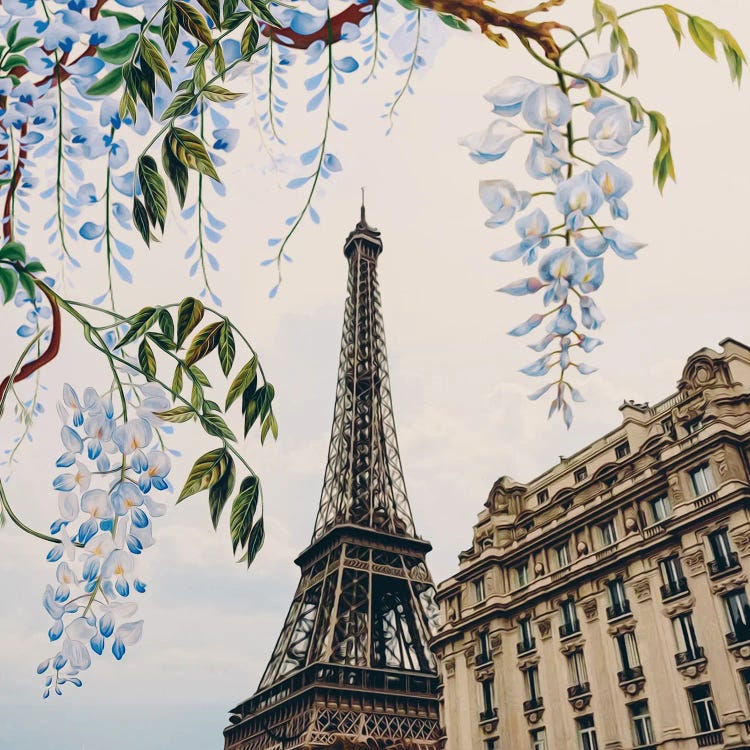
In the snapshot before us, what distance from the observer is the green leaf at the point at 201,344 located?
262cm

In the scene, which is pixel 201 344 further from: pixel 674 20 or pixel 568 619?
pixel 568 619

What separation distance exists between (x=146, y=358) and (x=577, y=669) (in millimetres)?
33767

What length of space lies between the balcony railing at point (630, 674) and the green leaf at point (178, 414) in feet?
101

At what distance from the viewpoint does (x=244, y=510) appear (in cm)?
250

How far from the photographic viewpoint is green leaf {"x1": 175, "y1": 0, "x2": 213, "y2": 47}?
2.45 m

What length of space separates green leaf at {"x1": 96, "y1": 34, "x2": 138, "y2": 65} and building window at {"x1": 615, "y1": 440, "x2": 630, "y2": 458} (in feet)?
124

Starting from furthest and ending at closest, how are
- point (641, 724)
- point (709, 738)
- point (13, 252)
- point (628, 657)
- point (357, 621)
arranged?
point (357, 621) → point (628, 657) → point (641, 724) → point (709, 738) → point (13, 252)

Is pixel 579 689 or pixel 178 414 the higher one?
pixel 579 689

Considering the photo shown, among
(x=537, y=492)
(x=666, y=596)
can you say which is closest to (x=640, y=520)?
(x=666, y=596)

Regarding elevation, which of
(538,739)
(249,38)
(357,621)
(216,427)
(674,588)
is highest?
(357,621)

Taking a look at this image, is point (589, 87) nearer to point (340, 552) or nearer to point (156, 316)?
point (156, 316)

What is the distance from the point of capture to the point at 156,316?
2660 millimetres

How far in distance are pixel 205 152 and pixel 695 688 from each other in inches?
1176

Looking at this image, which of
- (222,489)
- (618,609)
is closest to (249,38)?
(222,489)
